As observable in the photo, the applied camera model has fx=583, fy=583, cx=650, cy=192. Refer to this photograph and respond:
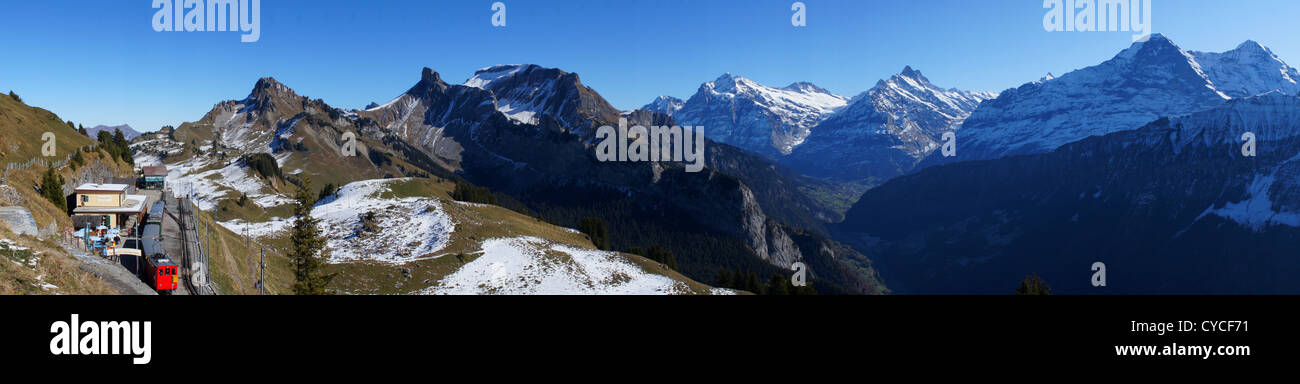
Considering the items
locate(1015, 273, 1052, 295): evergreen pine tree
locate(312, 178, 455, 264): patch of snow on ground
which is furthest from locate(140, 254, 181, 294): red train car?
locate(1015, 273, 1052, 295): evergreen pine tree

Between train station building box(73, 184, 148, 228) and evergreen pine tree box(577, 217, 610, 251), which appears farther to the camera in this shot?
evergreen pine tree box(577, 217, 610, 251)

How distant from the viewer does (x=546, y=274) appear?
83.2 metres

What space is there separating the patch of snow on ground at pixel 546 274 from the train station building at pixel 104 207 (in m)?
31.7

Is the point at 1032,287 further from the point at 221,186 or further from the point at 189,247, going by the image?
the point at 221,186

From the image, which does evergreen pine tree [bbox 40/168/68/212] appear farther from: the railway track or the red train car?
the red train car

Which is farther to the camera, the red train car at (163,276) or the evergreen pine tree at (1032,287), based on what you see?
the evergreen pine tree at (1032,287)

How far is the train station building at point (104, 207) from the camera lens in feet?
194

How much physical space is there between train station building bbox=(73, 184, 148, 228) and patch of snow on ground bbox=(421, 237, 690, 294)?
31.7 m

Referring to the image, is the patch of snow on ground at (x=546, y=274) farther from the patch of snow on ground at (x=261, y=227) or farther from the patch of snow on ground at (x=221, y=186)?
the patch of snow on ground at (x=221, y=186)

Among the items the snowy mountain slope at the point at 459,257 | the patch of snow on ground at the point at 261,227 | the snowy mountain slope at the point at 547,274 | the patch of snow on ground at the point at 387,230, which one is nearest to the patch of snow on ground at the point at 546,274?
the snowy mountain slope at the point at 547,274

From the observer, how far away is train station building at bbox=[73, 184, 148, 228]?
59219 millimetres

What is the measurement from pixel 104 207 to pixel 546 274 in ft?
161

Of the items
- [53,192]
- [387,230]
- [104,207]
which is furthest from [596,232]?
[53,192]
